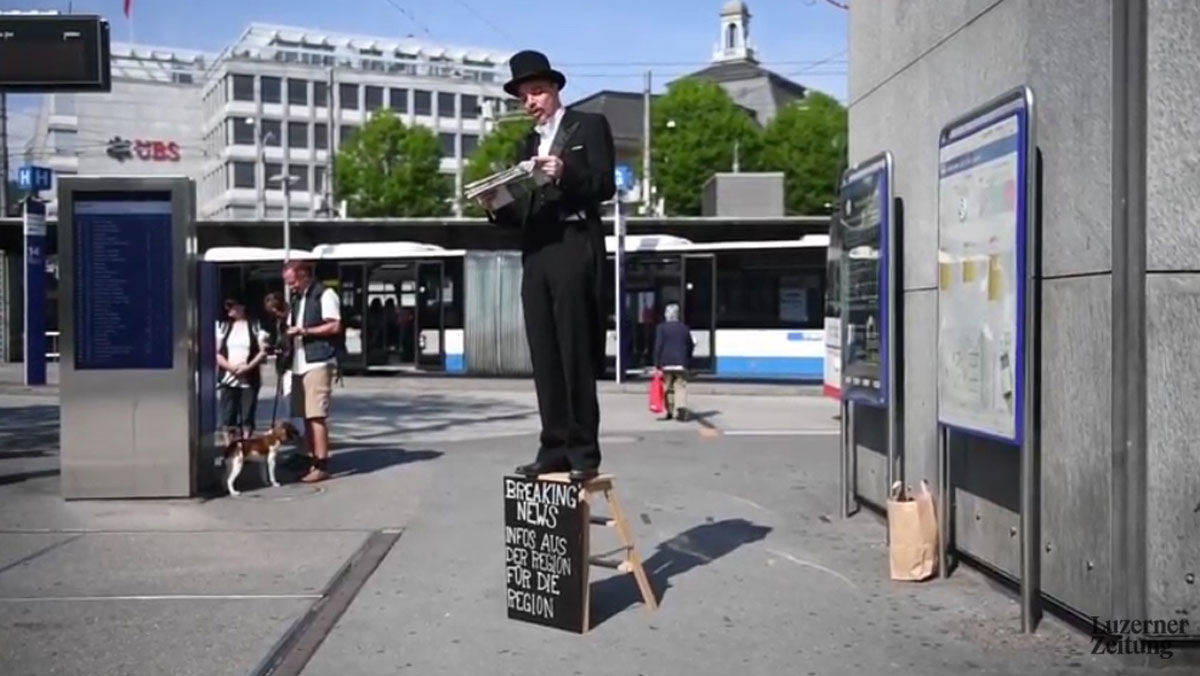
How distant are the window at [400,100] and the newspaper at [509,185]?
4082 inches

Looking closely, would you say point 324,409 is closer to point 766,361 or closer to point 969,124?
point 969,124

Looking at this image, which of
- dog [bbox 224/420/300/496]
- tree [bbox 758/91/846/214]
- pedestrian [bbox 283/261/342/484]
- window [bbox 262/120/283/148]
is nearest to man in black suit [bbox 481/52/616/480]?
dog [bbox 224/420/300/496]

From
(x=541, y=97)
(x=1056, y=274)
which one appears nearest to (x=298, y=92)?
(x=541, y=97)

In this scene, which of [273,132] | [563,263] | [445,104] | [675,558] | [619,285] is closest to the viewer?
[563,263]

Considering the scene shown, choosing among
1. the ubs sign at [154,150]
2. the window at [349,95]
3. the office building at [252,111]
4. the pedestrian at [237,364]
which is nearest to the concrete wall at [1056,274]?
the pedestrian at [237,364]

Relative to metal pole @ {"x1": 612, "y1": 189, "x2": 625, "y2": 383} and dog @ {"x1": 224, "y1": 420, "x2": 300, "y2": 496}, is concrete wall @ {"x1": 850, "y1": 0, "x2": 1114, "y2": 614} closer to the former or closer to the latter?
dog @ {"x1": 224, "y1": 420, "x2": 300, "y2": 496}

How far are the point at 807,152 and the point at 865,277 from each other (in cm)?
6200

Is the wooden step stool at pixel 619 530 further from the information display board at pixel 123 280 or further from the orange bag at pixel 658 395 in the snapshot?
the orange bag at pixel 658 395

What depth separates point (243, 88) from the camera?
3984 inches

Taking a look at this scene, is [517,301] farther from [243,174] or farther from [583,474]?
[243,174]

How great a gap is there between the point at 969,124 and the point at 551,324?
2.45 m

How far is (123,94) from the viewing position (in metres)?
102

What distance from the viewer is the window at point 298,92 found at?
339ft

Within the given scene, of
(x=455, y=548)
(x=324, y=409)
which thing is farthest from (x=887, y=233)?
(x=324, y=409)
